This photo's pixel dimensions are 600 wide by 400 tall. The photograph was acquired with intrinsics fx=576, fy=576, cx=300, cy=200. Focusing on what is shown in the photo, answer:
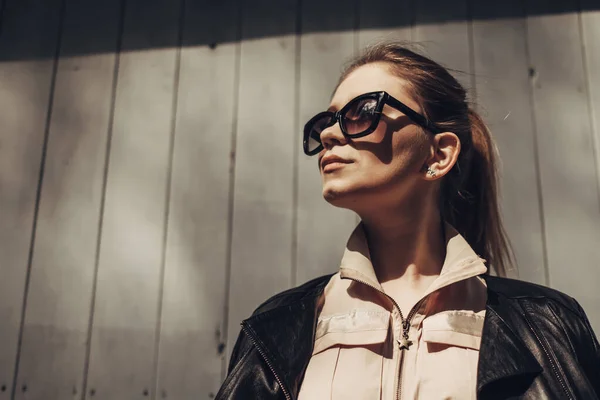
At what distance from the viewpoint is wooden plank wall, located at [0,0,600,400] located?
166 centimetres

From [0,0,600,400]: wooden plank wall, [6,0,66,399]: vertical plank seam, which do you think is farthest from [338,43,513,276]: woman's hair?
[6,0,66,399]: vertical plank seam

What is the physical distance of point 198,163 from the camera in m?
1.79

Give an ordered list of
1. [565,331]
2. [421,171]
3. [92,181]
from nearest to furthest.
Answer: [565,331], [421,171], [92,181]

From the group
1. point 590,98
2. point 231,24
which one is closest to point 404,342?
point 590,98

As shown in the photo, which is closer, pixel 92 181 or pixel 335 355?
pixel 335 355

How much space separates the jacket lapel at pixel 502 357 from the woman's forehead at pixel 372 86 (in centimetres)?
49

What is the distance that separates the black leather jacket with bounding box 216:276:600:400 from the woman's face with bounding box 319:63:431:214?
266 millimetres

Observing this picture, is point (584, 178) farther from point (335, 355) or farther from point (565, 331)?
point (335, 355)

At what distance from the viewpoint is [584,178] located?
1.68 meters

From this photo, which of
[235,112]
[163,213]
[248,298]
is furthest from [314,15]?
[248,298]

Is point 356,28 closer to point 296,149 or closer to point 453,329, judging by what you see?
point 296,149

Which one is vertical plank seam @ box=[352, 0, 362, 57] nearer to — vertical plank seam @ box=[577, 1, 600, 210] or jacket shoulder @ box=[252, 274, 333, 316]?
vertical plank seam @ box=[577, 1, 600, 210]

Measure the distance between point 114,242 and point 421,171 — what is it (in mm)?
973

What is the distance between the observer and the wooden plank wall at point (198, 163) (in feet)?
5.43
